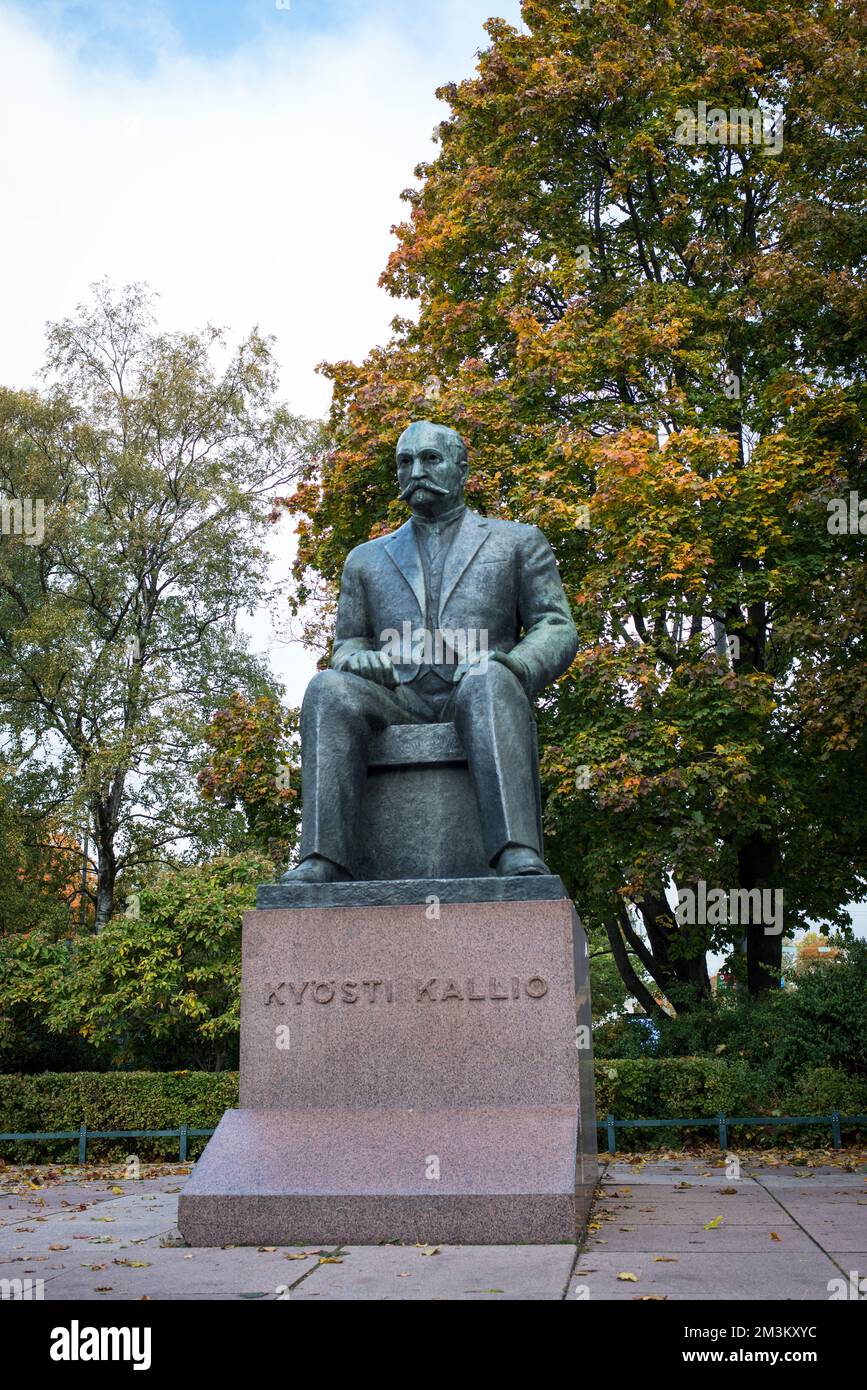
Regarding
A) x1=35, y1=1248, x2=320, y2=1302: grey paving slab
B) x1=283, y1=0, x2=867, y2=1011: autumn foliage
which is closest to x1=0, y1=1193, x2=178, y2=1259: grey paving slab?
x1=35, y1=1248, x2=320, y2=1302: grey paving slab

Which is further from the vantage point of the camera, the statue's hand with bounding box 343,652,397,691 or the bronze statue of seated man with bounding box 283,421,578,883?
the statue's hand with bounding box 343,652,397,691

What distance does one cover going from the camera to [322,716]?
6.69m

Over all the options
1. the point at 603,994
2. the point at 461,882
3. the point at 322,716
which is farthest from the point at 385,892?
the point at 603,994

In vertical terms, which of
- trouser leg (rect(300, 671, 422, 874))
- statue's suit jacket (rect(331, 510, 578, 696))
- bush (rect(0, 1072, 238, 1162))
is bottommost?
bush (rect(0, 1072, 238, 1162))

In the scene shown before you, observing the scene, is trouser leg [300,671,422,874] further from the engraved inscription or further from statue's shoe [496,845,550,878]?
statue's shoe [496,845,550,878]

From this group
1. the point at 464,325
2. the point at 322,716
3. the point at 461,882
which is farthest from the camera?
the point at 464,325

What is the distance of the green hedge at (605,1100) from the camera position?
12227mm

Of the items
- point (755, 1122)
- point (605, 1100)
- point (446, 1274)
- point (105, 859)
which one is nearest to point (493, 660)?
point (446, 1274)

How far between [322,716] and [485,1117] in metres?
2.12

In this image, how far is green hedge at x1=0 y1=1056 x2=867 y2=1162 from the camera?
1223cm

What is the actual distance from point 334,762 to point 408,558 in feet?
4.93

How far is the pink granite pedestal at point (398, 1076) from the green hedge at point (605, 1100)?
6353mm

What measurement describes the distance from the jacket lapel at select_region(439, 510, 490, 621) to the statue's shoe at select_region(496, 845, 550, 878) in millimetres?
1557

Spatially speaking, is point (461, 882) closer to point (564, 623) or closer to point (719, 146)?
point (564, 623)
